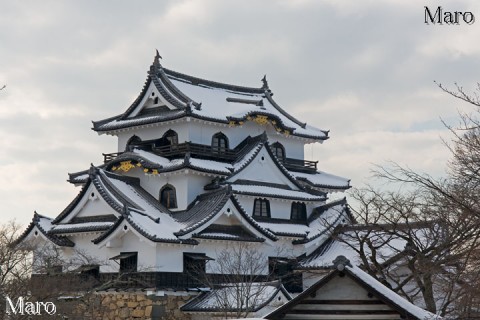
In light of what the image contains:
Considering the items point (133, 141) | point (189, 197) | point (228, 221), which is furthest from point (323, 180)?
point (133, 141)

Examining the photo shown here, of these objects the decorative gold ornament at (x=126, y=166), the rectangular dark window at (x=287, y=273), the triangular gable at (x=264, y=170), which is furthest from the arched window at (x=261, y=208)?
the decorative gold ornament at (x=126, y=166)

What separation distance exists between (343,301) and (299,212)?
77.4 feet

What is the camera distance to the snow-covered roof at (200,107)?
1457 inches

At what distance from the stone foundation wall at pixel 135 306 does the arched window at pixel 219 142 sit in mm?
9008

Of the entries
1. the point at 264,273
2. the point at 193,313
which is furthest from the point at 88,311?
the point at 264,273

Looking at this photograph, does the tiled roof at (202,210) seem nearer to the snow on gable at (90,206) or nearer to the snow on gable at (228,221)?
the snow on gable at (228,221)

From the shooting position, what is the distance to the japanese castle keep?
31.4 m

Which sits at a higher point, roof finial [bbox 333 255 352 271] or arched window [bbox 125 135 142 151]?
arched window [bbox 125 135 142 151]

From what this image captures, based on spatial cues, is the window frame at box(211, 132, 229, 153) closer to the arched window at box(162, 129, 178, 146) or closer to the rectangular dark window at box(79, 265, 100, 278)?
the arched window at box(162, 129, 178, 146)

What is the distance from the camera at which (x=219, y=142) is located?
38.0 meters

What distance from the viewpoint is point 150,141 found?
3784 cm

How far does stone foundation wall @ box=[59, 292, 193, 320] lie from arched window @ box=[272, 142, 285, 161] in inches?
494

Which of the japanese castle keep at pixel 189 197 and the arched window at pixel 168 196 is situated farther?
the arched window at pixel 168 196

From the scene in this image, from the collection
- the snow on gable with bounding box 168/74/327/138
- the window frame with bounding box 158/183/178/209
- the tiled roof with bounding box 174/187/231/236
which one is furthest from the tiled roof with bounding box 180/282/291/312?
the snow on gable with bounding box 168/74/327/138
